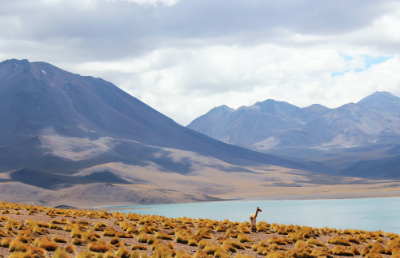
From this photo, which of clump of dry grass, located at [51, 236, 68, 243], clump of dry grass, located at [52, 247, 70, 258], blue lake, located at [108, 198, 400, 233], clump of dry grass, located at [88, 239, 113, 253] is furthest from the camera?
blue lake, located at [108, 198, 400, 233]

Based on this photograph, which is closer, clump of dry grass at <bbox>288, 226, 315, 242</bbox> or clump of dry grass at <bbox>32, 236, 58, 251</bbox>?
clump of dry grass at <bbox>32, 236, 58, 251</bbox>

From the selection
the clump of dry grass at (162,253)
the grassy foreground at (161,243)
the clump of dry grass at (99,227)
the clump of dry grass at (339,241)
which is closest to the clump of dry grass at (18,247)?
the grassy foreground at (161,243)

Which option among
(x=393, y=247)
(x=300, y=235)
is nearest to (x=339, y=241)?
→ (x=300, y=235)

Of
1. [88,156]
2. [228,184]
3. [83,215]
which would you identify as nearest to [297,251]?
[83,215]

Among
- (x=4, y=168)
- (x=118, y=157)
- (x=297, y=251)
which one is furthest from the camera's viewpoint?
(x=118, y=157)

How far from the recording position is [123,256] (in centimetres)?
1592

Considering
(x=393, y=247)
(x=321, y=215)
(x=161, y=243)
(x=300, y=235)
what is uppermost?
(x=321, y=215)

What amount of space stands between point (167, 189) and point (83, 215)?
12175 centimetres

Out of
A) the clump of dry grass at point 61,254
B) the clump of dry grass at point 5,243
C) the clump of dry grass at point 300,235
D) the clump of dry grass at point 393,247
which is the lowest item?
the clump of dry grass at point 61,254

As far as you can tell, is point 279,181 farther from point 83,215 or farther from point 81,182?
point 83,215

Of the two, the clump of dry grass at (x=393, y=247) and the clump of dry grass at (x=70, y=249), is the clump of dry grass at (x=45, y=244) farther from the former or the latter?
the clump of dry grass at (x=393, y=247)

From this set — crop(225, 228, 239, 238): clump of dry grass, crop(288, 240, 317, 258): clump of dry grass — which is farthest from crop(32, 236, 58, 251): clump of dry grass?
crop(225, 228, 239, 238): clump of dry grass

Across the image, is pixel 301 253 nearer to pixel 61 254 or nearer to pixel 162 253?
pixel 162 253

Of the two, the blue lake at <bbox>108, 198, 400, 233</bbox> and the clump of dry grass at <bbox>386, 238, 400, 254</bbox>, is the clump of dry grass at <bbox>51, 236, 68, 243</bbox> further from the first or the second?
the blue lake at <bbox>108, 198, 400, 233</bbox>
